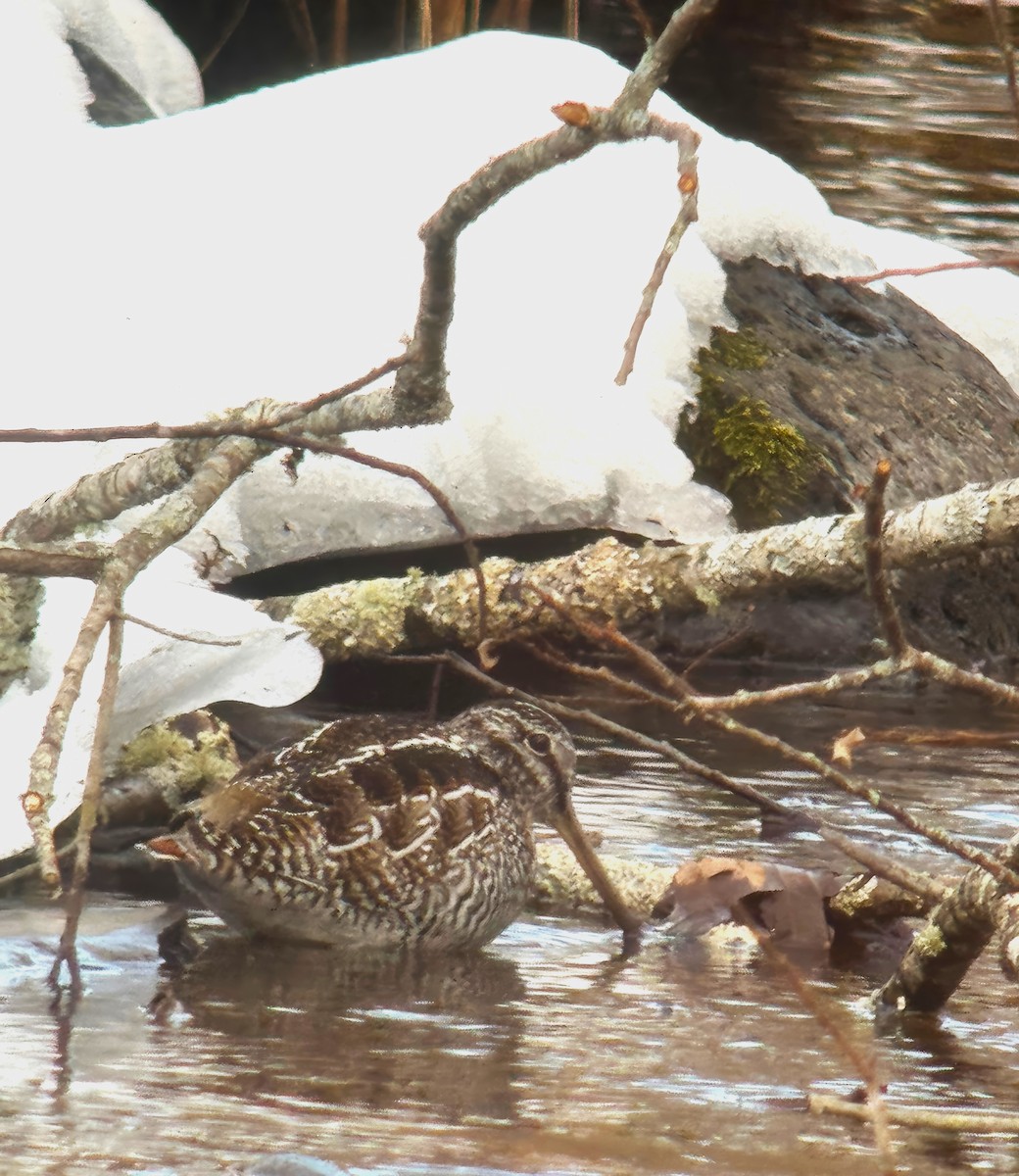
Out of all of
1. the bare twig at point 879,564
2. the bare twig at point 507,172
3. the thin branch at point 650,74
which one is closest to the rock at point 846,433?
the bare twig at point 507,172

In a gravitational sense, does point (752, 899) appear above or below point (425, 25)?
below

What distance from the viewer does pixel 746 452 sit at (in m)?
6.62

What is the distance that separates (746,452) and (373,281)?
4.69 feet

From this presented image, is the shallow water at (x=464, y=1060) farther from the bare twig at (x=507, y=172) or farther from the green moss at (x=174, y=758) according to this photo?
the bare twig at (x=507, y=172)

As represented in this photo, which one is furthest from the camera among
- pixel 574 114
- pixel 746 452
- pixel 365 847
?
pixel 746 452

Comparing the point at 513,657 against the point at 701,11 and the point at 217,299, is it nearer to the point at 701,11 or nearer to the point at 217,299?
the point at 217,299

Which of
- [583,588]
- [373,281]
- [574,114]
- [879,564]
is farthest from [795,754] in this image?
[373,281]

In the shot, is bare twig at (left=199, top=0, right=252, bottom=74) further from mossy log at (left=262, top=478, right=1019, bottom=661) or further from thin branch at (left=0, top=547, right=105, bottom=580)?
thin branch at (left=0, top=547, right=105, bottom=580)

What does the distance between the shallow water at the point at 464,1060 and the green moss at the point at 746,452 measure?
246 cm

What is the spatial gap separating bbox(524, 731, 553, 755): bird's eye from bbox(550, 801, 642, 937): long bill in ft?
0.77

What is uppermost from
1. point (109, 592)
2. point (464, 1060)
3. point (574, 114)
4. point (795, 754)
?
point (574, 114)

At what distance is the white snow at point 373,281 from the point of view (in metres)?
5.90

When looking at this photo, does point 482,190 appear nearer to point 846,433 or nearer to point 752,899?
point 752,899

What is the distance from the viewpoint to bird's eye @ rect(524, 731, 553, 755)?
4.71 metres
